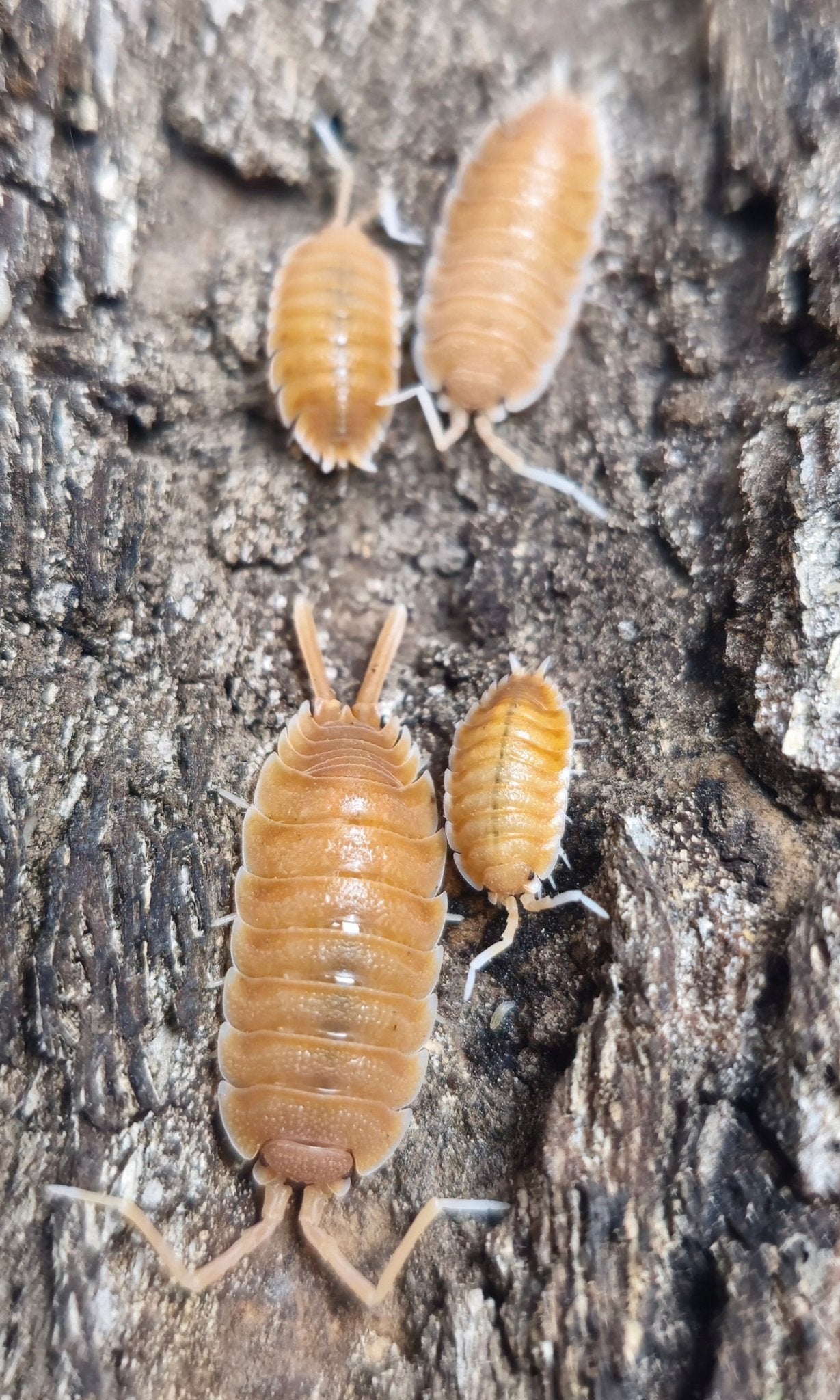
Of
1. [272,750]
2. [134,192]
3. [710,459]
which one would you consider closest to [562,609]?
[710,459]

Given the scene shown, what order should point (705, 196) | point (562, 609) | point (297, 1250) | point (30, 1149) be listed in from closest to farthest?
point (30, 1149)
point (297, 1250)
point (562, 609)
point (705, 196)

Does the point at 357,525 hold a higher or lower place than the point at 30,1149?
higher

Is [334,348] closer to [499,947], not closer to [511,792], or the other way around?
[511,792]

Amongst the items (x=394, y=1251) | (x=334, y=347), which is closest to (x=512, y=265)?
(x=334, y=347)

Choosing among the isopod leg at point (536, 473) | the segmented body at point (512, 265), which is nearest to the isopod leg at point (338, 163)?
the segmented body at point (512, 265)

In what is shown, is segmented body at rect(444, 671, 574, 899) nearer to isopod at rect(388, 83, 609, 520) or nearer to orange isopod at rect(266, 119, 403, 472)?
isopod at rect(388, 83, 609, 520)

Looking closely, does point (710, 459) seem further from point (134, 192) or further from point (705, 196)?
point (134, 192)

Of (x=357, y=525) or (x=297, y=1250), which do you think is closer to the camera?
(x=297, y=1250)

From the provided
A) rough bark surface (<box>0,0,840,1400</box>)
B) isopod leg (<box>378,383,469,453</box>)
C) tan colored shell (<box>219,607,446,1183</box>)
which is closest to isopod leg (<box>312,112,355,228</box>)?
rough bark surface (<box>0,0,840,1400</box>)
